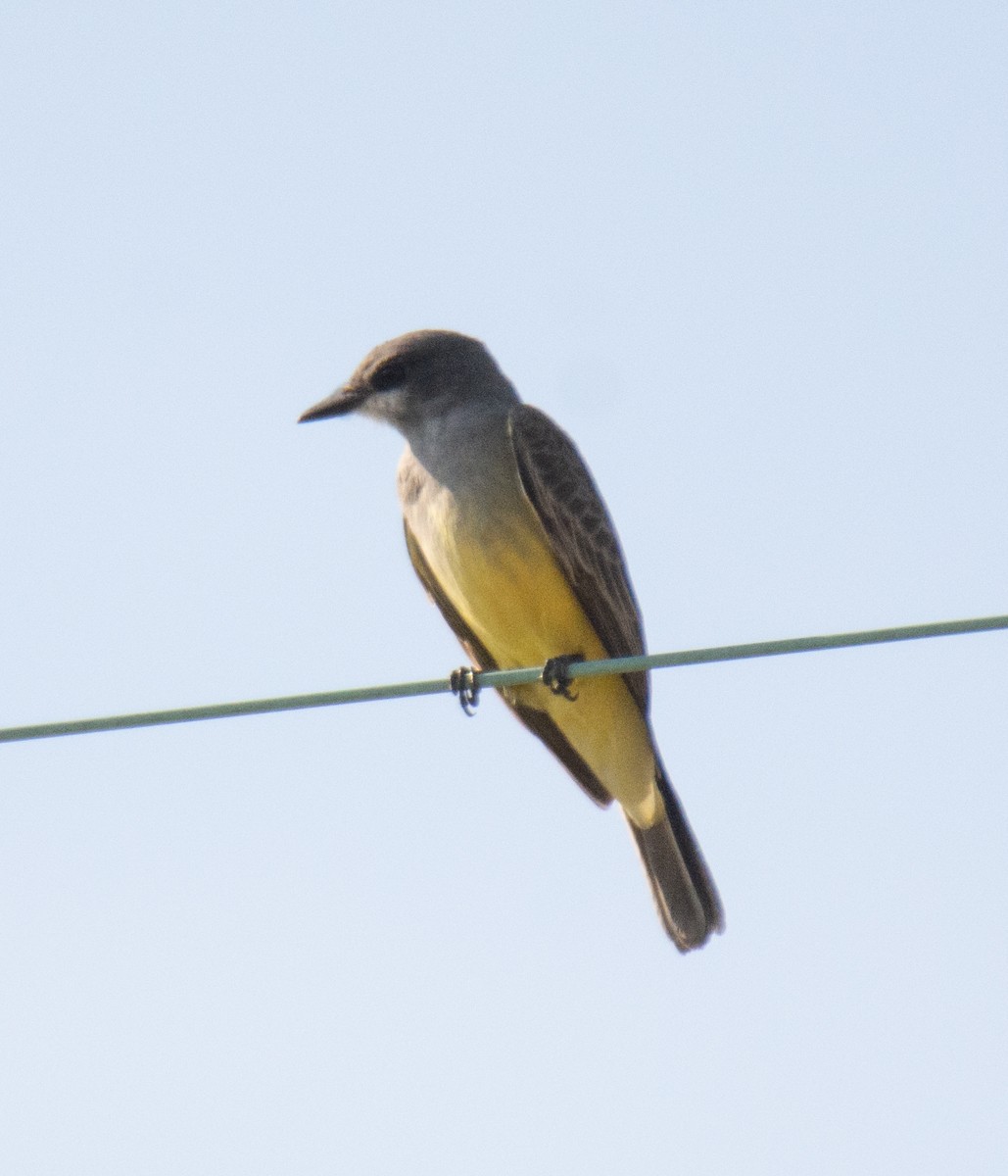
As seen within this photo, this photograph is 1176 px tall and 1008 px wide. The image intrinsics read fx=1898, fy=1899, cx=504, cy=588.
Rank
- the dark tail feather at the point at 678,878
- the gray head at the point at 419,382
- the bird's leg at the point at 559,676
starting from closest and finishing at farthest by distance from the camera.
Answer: the bird's leg at the point at 559,676 → the dark tail feather at the point at 678,878 → the gray head at the point at 419,382

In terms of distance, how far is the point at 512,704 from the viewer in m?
8.72

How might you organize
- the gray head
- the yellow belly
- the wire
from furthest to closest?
1. the gray head
2. the yellow belly
3. the wire

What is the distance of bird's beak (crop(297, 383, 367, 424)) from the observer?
9344mm

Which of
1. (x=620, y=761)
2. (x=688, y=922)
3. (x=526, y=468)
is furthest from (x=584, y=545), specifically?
(x=688, y=922)

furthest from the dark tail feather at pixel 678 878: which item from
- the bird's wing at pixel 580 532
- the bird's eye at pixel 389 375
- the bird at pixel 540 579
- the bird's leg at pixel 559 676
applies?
the bird's eye at pixel 389 375

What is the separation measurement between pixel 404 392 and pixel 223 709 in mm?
4144

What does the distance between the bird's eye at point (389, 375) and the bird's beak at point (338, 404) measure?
0.08m

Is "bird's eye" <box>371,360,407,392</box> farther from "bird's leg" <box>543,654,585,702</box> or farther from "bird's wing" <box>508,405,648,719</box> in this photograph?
"bird's leg" <box>543,654,585,702</box>

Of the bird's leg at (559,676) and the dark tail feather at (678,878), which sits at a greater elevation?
the bird's leg at (559,676)

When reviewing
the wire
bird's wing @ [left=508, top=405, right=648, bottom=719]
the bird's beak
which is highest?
the bird's beak

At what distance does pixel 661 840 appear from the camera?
875 cm

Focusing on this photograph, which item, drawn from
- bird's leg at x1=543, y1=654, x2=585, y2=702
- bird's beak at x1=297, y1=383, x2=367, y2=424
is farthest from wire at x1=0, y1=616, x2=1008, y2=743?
bird's beak at x1=297, y1=383, x2=367, y2=424

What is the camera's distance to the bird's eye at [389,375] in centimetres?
925

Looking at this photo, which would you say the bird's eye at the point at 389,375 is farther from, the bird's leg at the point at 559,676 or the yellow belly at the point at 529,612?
the bird's leg at the point at 559,676
